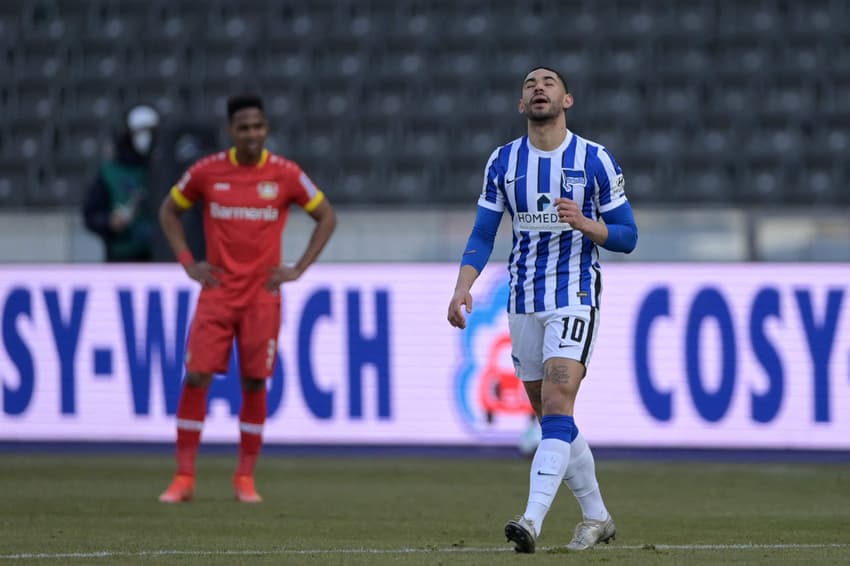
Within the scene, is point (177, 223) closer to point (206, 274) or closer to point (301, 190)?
point (206, 274)

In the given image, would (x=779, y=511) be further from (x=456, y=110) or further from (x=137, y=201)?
(x=456, y=110)

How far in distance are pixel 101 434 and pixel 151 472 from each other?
1.09 meters

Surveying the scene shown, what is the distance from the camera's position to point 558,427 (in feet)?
19.7

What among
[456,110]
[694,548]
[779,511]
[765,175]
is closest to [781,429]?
[779,511]

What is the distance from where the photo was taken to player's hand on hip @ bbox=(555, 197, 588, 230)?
5852mm


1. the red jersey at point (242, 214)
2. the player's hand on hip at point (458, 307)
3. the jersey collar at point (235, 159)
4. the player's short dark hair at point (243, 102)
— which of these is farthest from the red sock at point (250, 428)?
the player's hand on hip at point (458, 307)

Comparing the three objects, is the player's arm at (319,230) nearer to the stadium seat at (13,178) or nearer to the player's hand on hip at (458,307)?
the player's hand on hip at (458,307)

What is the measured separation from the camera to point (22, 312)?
12078 millimetres

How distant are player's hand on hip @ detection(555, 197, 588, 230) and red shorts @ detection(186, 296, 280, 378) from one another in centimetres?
323

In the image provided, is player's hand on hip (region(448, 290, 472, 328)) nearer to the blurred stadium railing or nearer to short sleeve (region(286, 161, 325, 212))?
short sleeve (region(286, 161, 325, 212))

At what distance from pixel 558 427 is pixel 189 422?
3451mm

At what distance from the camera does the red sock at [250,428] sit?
8.96 metres

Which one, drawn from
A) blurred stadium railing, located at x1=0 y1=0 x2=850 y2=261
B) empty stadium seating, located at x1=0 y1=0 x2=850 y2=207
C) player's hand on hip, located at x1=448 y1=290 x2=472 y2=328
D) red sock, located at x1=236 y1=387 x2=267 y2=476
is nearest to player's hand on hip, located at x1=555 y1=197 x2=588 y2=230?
player's hand on hip, located at x1=448 y1=290 x2=472 y2=328

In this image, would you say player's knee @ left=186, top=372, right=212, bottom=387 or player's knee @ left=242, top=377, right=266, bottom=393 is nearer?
player's knee @ left=186, top=372, right=212, bottom=387
